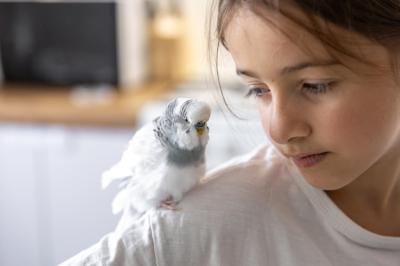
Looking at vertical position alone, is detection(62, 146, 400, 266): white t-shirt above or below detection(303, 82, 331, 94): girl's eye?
below

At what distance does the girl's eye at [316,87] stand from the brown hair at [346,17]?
4cm

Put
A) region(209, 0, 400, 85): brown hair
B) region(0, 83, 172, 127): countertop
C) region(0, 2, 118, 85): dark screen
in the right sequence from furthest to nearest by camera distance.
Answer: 1. region(0, 2, 118, 85): dark screen
2. region(0, 83, 172, 127): countertop
3. region(209, 0, 400, 85): brown hair

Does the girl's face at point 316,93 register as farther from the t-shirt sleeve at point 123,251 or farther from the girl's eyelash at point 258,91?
the t-shirt sleeve at point 123,251

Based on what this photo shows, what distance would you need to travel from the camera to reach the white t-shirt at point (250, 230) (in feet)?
2.24

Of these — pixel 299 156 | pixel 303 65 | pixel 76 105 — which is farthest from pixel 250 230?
pixel 76 105

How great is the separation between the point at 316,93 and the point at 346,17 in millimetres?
87

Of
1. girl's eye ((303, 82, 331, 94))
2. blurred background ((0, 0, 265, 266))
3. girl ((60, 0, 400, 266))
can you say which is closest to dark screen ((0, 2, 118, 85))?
blurred background ((0, 0, 265, 266))

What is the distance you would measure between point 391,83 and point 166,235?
309 mm

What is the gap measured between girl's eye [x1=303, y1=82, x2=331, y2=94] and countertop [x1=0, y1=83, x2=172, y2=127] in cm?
136

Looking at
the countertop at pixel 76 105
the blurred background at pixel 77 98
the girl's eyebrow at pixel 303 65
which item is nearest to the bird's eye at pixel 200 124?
the girl's eyebrow at pixel 303 65

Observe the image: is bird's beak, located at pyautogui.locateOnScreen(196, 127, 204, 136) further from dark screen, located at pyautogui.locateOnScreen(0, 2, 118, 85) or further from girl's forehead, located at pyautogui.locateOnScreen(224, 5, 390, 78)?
dark screen, located at pyautogui.locateOnScreen(0, 2, 118, 85)

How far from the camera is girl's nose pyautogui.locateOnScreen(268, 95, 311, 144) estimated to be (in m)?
0.65

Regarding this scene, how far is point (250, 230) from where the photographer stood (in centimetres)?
74

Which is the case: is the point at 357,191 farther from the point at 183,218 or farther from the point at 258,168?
the point at 183,218
